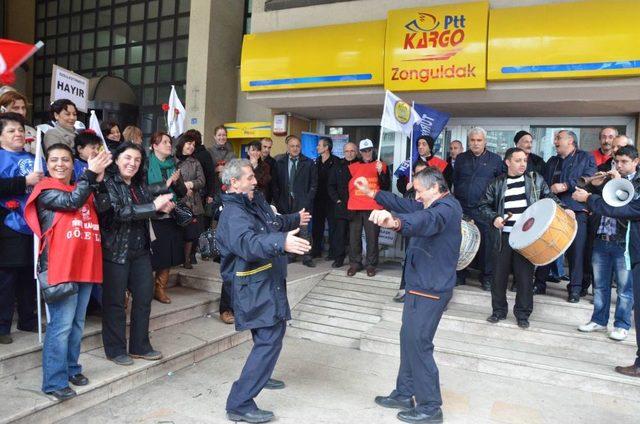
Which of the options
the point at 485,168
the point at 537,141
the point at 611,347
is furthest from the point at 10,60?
the point at 537,141

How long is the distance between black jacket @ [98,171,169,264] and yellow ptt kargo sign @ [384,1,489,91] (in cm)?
442

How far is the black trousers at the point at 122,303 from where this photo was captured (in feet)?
13.4

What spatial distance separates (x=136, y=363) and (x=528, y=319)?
4.06 m

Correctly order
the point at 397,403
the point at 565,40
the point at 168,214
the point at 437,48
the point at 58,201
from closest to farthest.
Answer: the point at 58,201 < the point at 397,403 < the point at 168,214 < the point at 565,40 < the point at 437,48

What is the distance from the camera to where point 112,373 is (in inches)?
161

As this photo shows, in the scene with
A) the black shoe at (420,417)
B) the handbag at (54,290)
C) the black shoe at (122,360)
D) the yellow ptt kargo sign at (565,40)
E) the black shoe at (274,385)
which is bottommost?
the black shoe at (274,385)

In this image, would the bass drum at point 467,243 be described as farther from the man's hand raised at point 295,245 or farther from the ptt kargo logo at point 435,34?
the ptt kargo logo at point 435,34

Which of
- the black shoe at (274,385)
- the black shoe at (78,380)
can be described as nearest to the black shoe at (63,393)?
the black shoe at (78,380)

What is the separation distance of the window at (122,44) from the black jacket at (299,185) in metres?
4.73

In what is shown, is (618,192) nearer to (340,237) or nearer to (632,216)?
(632,216)

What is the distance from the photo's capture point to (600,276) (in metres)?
5.10

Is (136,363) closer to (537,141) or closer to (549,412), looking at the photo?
(549,412)

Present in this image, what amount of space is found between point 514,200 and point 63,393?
4.59m

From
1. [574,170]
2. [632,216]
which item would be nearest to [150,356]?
[632,216]
